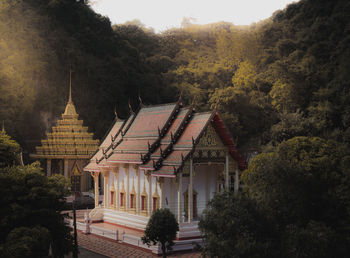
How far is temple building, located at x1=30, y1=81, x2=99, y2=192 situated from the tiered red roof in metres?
14.1

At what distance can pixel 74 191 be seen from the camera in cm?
4072

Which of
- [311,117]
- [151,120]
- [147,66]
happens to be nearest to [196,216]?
[151,120]

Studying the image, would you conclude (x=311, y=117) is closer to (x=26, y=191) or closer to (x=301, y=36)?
(x=301, y=36)

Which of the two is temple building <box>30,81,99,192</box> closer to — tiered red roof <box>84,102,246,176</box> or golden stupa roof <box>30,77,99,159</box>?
golden stupa roof <box>30,77,99,159</box>

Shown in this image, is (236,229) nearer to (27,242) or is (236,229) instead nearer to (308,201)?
(308,201)

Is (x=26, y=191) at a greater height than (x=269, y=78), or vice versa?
(x=269, y=78)

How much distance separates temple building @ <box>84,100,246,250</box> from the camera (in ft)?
70.7

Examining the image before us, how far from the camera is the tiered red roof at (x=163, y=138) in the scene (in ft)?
71.3

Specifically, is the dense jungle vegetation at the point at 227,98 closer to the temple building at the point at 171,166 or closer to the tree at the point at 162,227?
the temple building at the point at 171,166

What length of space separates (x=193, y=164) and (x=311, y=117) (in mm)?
20726

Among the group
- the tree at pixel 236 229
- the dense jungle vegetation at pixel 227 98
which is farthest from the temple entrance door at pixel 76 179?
the tree at pixel 236 229

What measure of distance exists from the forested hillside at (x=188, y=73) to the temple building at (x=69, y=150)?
5754 mm

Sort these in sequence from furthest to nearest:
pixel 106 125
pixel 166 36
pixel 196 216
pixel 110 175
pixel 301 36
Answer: pixel 166 36 < pixel 106 125 < pixel 301 36 < pixel 110 175 < pixel 196 216

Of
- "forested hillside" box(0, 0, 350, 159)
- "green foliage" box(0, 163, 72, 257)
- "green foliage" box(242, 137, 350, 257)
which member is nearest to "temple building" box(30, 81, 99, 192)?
"forested hillside" box(0, 0, 350, 159)
